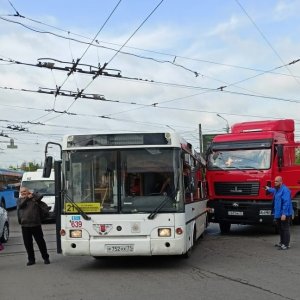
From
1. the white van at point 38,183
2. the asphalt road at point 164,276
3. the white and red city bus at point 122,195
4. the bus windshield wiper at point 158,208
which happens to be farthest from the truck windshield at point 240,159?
the white van at point 38,183

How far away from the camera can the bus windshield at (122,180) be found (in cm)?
982

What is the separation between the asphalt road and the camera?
7836 millimetres

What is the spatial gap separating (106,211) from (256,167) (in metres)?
7.35

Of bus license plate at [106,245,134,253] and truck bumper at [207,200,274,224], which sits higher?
truck bumper at [207,200,274,224]

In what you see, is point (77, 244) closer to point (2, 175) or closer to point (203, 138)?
point (2, 175)

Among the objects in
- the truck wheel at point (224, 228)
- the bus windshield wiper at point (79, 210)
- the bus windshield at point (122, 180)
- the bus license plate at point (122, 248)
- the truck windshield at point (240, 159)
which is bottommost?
the truck wheel at point (224, 228)

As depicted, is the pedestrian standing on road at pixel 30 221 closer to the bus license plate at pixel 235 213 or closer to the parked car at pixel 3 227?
the parked car at pixel 3 227

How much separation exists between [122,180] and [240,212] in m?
7.03

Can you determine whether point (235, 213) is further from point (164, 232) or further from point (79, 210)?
point (79, 210)

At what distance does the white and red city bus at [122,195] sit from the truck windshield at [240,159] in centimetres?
627

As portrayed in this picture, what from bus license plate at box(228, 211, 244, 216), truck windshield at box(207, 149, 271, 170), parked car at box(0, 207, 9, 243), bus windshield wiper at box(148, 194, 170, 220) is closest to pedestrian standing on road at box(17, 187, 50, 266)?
bus windshield wiper at box(148, 194, 170, 220)

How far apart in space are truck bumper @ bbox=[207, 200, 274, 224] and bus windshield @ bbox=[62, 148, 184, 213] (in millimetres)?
6477

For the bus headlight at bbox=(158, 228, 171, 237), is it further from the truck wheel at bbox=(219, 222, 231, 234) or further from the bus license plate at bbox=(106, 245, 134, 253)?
the truck wheel at bbox=(219, 222, 231, 234)

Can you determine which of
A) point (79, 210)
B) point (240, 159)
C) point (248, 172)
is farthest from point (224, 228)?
point (79, 210)
